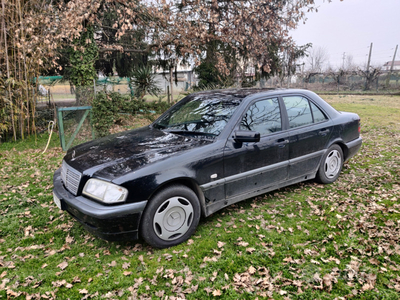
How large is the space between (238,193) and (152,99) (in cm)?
981

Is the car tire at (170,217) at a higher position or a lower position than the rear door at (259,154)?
lower

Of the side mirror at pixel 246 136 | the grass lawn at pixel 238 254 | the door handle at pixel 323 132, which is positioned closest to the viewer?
the grass lawn at pixel 238 254

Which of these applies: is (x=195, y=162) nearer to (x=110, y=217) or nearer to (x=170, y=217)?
(x=170, y=217)

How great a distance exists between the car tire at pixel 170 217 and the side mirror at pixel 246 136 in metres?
0.87

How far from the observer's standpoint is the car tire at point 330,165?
15.4 ft

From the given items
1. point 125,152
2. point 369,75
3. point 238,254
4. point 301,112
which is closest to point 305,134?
point 301,112

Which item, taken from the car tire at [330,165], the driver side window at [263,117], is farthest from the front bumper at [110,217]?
the car tire at [330,165]

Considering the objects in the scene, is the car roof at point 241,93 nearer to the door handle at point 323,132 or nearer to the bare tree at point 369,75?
the door handle at point 323,132

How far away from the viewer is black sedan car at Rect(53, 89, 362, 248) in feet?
9.39

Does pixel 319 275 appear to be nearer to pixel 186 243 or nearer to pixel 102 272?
pixel 186 243

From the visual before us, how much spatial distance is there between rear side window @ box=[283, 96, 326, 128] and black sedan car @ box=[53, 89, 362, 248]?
0.02 m

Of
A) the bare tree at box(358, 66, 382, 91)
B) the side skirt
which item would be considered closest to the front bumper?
the side skirt

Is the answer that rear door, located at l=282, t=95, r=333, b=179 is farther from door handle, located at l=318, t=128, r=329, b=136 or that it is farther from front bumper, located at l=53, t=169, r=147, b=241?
front bumper, located at l=53, t=169, r=147, b=241

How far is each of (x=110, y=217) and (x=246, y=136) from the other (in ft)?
5.75
